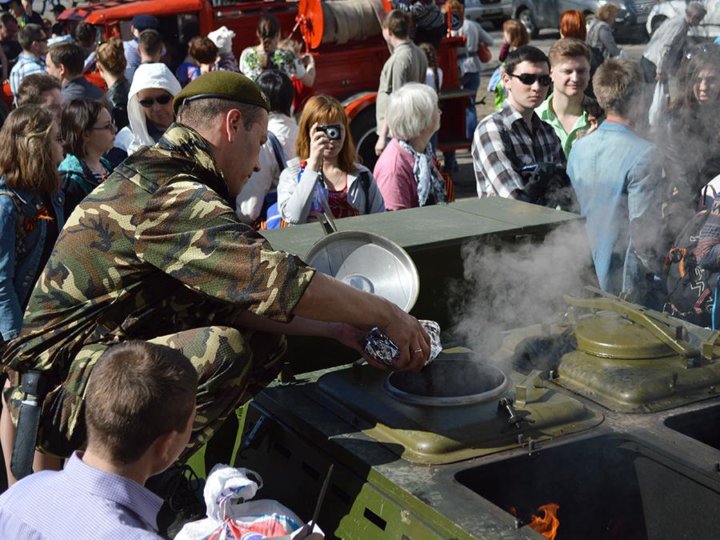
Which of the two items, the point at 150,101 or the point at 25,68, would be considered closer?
the point at 150,101

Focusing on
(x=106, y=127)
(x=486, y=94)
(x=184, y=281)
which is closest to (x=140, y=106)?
(x=106, y=127)

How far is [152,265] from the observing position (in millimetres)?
2711

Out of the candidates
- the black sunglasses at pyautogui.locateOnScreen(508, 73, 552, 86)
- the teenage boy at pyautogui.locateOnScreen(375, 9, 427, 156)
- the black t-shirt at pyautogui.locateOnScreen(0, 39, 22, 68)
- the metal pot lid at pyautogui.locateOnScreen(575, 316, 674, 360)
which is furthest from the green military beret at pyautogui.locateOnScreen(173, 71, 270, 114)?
the black t-shirt at pyautogui.locateOnScreen(0, 39, 22, 68)

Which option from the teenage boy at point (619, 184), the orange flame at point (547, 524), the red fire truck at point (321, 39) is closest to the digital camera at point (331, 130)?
the teenage boy at point (619, 184)

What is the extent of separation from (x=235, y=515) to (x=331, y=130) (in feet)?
8.36

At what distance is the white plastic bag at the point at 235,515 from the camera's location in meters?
Answer: 2.47

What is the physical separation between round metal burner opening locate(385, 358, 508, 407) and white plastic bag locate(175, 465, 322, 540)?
1.65 feet

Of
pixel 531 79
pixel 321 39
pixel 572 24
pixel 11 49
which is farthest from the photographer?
pixel 11 49

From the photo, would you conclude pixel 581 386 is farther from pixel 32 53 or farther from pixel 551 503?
pixel 32 53

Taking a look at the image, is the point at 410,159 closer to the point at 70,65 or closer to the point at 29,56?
the point at 70,65

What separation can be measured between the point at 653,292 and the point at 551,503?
2261 mm

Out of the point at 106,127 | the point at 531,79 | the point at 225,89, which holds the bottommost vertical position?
the point at 106,127

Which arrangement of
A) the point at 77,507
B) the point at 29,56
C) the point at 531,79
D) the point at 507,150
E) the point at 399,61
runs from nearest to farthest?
the point at 77,507 < the point at 507,150 < the point at 531,79 < the point at 399,61 < the point at 29,56

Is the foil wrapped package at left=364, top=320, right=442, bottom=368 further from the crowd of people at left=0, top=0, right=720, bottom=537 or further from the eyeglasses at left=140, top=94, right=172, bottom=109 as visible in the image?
the eyeglasses at left=140, top=94, right=172, bottom=109
